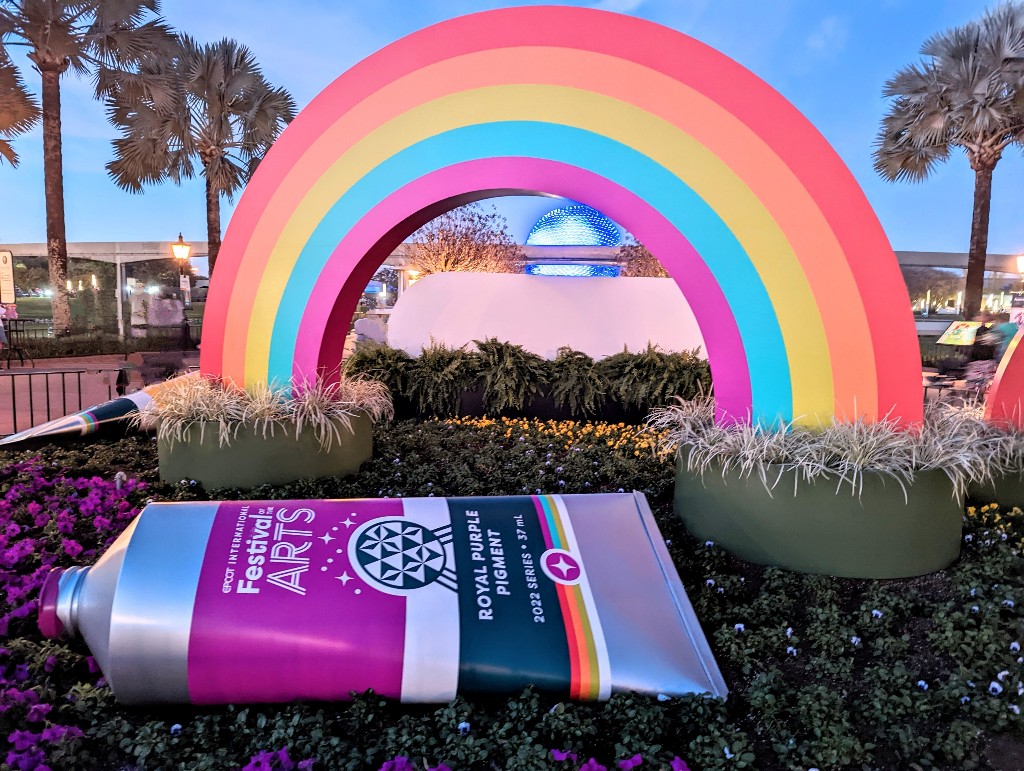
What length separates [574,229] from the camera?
12.0m

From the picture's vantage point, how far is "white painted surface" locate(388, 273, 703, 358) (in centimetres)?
872

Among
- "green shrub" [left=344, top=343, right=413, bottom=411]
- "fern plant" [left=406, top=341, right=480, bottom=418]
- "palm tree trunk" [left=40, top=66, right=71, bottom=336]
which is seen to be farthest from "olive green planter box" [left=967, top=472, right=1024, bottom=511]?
"palm tree trunk" [left=40, top=66, right=71, bottom=336]

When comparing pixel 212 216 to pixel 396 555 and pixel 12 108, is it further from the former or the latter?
pixel 396 555

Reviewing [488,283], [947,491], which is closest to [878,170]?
[488,283]

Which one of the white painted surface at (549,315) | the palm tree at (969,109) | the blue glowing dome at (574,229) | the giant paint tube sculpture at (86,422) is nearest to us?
the giant paint tube sculpture at (86,422)

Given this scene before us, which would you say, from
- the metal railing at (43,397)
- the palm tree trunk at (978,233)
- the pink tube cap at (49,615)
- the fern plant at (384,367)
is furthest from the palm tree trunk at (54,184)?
the palm tree trunk at (978,233)

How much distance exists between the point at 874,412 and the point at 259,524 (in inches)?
120

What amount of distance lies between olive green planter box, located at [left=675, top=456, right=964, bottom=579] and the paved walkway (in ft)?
22.2

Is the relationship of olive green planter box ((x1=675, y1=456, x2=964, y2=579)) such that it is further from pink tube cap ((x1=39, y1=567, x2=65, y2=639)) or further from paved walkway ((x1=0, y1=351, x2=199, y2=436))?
paved walkway ((x1=0, y1=351, x2=199, y2=436))

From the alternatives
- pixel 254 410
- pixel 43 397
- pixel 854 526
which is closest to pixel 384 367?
pixel 254 410

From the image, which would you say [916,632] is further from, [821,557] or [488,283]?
[488,283]

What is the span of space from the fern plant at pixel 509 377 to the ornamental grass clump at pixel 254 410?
2293mm

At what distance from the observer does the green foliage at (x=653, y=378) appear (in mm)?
6750

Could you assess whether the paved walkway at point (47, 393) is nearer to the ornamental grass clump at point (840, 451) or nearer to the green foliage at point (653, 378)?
the green foliage at point (653, 378)
